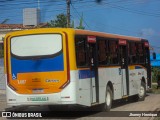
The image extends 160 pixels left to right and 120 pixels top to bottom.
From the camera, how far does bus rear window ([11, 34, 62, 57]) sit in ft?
49.5

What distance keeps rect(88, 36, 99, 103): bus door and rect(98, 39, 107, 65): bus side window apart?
46 centimetres

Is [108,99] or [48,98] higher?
[48,98]

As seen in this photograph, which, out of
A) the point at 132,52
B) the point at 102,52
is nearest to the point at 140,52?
the point at 132,52

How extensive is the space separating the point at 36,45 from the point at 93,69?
2302 mm

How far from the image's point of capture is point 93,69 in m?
16.4

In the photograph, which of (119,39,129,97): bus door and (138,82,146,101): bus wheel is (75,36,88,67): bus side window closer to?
(119,39,129,97): bus door

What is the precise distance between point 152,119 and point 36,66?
4.04 metres

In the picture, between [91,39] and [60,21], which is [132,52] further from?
[60,21]

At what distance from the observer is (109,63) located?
18094mm

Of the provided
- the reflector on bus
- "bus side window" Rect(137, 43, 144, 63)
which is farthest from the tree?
the reflector on bus

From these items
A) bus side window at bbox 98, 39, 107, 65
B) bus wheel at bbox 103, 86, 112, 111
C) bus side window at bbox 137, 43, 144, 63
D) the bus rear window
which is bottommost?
bus wheel at bbox 103, 86, 112, 111

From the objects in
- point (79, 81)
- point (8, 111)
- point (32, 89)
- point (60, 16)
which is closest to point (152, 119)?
point (79, 81)

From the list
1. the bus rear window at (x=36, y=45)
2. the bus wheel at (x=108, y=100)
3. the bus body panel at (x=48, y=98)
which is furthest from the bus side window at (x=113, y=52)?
the bus body panel at (x=48, y=98)

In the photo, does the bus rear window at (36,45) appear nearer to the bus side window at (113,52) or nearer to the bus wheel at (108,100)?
the bus wheel at (108,100)
